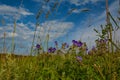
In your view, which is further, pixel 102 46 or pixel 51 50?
pixel 51 50

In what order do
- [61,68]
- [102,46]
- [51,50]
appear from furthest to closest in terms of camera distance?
[51,50] → [102,46] → [61,68]

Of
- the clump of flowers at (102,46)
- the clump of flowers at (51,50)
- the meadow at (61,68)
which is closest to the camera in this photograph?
the meadow at (61,68)

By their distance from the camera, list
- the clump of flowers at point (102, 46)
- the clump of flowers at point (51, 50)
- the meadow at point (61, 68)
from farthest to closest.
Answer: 1. the clump of flowers at point (51, 50)
2. the clump of flowers at point (102, 46)
3. the meadow at point (61, 68)

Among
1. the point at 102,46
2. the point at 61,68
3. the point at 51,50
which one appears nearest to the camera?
the point at 61,68

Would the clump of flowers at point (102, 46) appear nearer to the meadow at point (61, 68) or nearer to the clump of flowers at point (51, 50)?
the meadow at point (61, 68)

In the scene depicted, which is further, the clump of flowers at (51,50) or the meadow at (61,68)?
the clump of flowers at (51,50)

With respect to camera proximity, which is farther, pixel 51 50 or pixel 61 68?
pixel 51 50

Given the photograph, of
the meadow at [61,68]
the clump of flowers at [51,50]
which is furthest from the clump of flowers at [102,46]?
the clump of flowers at [51,50]

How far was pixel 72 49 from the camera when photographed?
522cm

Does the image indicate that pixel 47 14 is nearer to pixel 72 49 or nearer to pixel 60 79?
pixel 72 49

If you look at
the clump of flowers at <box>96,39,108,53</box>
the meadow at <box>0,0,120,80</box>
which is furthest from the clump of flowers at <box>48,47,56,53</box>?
the clump of flowers at <box>96,39,108,53</box>

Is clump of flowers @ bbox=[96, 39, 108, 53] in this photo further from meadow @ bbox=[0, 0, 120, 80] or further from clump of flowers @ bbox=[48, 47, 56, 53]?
clump of flowers @ bbox=[48, 47, 56, 53]

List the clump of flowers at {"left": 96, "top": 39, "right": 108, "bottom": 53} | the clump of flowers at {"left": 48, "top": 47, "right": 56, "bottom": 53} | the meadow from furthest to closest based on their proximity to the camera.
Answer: the clump of flowers at {"left": 48, "top": 47, "right": 56, "bottom": 53}, the clump of flowers at {"left": 96, "top": 39, "right": 108, "bottom": 53}, the meadow

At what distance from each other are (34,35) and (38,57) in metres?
0.47
